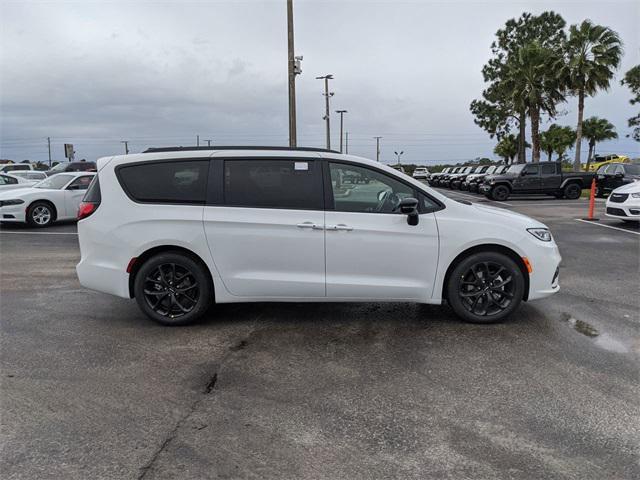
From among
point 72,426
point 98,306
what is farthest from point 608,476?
point 98,306

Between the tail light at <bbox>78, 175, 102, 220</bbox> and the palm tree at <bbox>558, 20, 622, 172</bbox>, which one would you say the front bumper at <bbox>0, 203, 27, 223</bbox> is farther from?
A: the palm tree at <bbox>558, 20, 622, 172</bbox>

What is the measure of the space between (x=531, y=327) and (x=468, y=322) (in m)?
0.60

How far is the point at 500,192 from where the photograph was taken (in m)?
24.0

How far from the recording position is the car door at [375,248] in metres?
4.93

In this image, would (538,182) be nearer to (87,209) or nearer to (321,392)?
(87,209)

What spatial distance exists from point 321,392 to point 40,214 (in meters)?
12.1

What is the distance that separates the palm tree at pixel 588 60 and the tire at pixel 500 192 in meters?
15.3

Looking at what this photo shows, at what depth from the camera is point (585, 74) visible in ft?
111

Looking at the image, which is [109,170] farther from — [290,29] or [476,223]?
[290,29]

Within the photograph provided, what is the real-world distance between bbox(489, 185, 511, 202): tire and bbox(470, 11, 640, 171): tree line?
1515 cm

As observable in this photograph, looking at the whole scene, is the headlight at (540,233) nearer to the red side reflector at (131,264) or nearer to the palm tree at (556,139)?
the red side reflector at (131,264)

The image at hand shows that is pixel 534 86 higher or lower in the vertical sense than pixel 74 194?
higher

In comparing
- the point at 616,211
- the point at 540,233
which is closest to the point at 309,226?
the point at 540,233

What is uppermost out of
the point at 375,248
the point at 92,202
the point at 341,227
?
the point at 92,202
